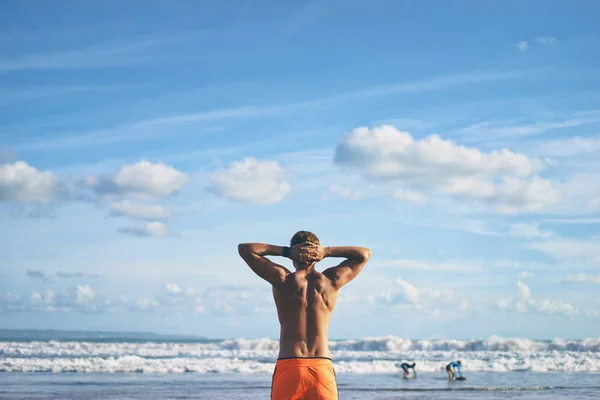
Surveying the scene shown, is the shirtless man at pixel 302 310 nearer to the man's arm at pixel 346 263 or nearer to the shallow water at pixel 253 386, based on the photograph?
the man's arm at pixel 346 263

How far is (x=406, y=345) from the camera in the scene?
44531 mm

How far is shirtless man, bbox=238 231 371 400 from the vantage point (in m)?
5.12

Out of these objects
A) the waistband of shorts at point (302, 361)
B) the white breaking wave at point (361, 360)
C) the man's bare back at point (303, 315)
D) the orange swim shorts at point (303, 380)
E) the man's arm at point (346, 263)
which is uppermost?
the man's arm at point (346, 263)

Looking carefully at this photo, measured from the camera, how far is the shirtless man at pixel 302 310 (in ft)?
16.8

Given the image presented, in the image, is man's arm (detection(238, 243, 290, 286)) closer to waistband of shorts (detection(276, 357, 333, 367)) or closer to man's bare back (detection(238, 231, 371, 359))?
man's bare back (detection(238, 231, 371, 359))

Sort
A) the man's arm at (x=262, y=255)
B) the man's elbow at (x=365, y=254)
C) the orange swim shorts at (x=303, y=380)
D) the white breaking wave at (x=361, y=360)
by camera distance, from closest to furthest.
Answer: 1. the orange swim shorts at (x=303, y=380)
2. the man's arm at (x=262, y=255)
3. the man's elbow at (x=365, y=254)
4. the white breaking wave at (x=361, y=360)

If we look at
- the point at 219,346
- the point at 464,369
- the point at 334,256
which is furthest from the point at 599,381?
the point at 219,346

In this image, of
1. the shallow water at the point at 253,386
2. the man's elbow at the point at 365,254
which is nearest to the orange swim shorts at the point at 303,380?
the man's elbow at the point at 365,254

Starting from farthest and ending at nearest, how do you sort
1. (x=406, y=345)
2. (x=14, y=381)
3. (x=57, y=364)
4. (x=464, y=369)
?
(x=406, y=345), (x=464, y=369), (x=57, y=364), (x=14, y=381)

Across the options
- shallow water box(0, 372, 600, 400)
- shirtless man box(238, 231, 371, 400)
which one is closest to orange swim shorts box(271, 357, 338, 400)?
shirtless man box(238, 231, 371, 400)

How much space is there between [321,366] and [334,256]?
875mm

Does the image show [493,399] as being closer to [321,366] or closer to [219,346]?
[321,366]

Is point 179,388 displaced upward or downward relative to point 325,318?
downward

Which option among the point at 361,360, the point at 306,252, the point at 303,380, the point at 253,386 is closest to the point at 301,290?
the point at 306,252
